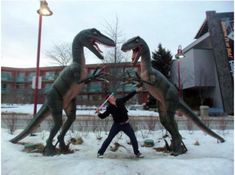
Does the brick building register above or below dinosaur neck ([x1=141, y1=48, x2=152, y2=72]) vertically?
above

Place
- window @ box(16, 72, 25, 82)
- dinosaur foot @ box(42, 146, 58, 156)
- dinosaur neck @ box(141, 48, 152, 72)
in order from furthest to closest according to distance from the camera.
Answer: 1. window @ box(16, 72, 25, 82)
2. dinosaur neck @ box(141, 48, 152, 72)
3. dinosaur foot @ box(42, 146, 58, 156)

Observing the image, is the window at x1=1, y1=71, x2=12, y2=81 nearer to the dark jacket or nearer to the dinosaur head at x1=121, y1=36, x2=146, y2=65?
the dinosaur head at x1=121, y1=36, x2=146, y2=65

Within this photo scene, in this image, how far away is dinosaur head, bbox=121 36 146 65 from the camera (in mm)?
5668

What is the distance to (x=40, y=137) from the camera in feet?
24.7

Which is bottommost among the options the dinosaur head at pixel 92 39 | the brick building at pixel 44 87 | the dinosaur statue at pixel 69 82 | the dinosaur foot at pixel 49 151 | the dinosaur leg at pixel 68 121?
the dinosaur foot at pixel 49 151

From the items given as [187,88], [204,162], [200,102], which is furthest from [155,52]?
[204,162]

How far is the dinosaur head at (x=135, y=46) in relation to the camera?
18.6 ft

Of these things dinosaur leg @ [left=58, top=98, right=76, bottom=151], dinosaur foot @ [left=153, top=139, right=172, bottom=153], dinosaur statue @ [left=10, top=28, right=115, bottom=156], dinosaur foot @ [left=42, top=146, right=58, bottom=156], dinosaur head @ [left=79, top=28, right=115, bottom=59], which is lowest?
dinosaur foot @ [left=153, top=139, right=172, bottom=153]

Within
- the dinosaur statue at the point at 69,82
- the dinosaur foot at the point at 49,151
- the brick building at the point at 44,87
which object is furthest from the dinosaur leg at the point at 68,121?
the brick building at the point at 44,87

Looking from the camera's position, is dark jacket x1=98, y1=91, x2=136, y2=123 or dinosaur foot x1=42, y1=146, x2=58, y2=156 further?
dinosaur foot x1=42, y1=146, x2=58, y2=156

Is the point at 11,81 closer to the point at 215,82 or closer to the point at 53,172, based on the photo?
the point at 215,82

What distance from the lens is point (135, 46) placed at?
5723 mm

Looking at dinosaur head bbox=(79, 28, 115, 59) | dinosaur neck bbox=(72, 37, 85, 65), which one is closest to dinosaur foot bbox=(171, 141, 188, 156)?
dinosaur head bbox=(79, 28, 115, 59)

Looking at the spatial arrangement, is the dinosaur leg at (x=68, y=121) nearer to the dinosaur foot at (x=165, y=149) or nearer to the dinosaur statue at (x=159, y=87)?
the dinosaur statue at (x=159, y=87)
